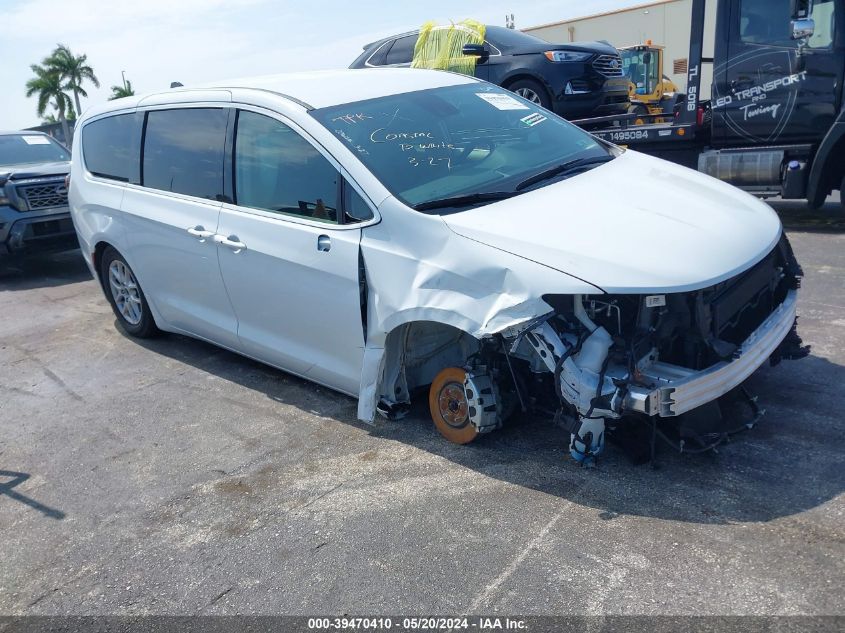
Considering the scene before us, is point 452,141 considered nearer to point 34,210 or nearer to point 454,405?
point 454,405

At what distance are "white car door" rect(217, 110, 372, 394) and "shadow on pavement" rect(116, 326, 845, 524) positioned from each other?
0.48 metres

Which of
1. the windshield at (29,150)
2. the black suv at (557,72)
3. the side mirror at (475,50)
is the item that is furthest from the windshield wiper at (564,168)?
the windshield at (29,150)

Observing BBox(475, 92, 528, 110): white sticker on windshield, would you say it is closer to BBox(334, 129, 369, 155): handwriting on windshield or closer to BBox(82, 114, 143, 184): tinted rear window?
BBox(334, 129, 369, 155): handwriting on windshield

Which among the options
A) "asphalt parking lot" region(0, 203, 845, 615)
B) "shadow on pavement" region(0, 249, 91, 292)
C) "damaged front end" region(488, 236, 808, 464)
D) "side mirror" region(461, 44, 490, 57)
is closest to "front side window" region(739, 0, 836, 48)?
"side mirror" region(461, 44, 490, 57)

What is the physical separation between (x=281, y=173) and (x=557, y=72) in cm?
619

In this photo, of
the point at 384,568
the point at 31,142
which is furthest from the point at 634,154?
the point at 31,142

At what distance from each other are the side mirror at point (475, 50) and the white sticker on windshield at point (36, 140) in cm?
591

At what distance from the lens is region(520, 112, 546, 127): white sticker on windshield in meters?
4.80

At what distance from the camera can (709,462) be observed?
362cm

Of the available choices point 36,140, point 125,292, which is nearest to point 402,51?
point 36,140

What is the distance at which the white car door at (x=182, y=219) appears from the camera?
4922 millimetres

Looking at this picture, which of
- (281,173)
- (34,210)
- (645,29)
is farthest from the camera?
(645,29)

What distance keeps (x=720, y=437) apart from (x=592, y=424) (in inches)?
23.4

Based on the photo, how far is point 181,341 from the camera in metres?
6.34
